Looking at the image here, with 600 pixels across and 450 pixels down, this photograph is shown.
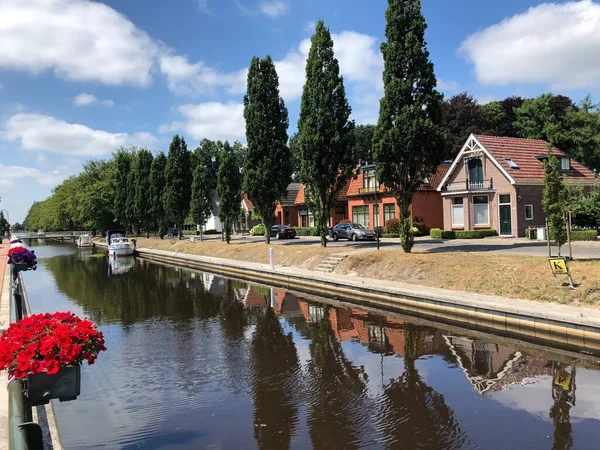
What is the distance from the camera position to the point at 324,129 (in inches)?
1058

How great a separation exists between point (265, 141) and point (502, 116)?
37.9m

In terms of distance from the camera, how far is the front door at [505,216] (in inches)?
1356

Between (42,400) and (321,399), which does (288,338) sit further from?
(42,400)

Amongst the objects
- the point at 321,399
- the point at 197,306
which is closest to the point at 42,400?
the point at 321,399

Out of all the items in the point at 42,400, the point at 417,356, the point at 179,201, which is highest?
the point at 179,201

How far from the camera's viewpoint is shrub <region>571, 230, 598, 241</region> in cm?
2717

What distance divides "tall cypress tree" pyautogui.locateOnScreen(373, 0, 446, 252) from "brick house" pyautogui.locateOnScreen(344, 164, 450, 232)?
16172 millimetres

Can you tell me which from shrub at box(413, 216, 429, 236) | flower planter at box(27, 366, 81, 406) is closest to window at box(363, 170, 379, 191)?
shrub at box(413, 216, 429, 236)

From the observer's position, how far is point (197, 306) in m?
18.2

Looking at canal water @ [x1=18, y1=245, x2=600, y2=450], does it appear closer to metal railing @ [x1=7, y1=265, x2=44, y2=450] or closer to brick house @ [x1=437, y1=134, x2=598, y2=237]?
metal railing @ [x1=7, y1=265, x2=44, y2=450]

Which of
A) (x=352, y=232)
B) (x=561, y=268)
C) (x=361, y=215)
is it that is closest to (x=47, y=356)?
(x=561, y=268)

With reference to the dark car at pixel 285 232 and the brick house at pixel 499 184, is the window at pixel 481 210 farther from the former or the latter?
the dark car at pixel 285 232

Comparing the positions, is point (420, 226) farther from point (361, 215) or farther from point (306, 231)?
point (306, 231)

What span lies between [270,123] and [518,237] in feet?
64.1
